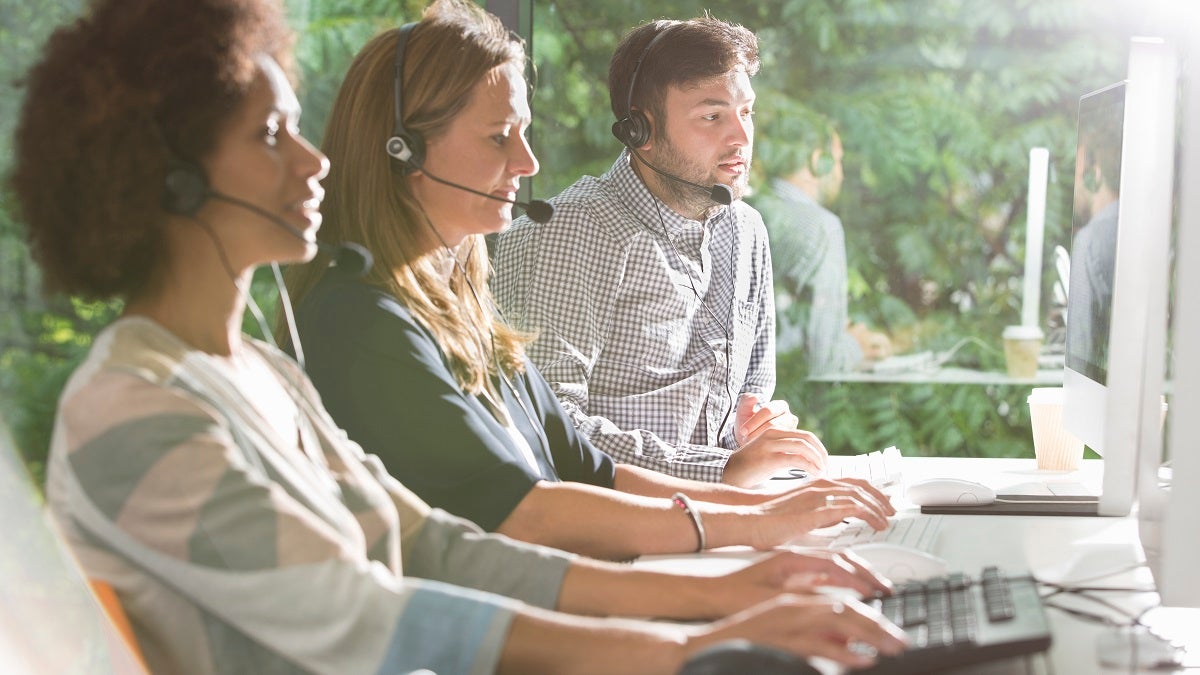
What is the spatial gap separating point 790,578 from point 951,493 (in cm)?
61

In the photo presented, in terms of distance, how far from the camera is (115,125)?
0.85 m

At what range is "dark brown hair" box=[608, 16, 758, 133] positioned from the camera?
221 cm

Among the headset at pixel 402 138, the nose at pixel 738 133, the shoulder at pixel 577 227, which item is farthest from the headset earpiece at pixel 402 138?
the nose at pixel 738 133

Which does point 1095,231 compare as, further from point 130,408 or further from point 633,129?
point 130,408

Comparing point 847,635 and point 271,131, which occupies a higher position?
point 271,131

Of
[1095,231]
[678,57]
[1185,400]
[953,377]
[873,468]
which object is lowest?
[953,377]

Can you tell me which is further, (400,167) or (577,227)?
(577,227)

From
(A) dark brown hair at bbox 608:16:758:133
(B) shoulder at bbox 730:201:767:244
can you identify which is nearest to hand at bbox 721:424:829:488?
(B) shoulder at bbox 730:201:767:244

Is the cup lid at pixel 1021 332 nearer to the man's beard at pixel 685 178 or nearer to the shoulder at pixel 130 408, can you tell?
the man's beard at pixel 685 178

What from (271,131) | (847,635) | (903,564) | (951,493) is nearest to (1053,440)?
(951,493)

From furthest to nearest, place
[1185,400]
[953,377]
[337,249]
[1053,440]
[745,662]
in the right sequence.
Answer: [953,377], [1053,440], [337,249], [1185,400], [745,662]

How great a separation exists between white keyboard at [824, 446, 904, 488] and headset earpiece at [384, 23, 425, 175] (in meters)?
0.72

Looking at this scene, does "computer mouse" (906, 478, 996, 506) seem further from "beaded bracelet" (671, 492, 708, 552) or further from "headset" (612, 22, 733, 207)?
"headset" (612, 22, 733, 207)

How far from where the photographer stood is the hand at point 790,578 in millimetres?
970
